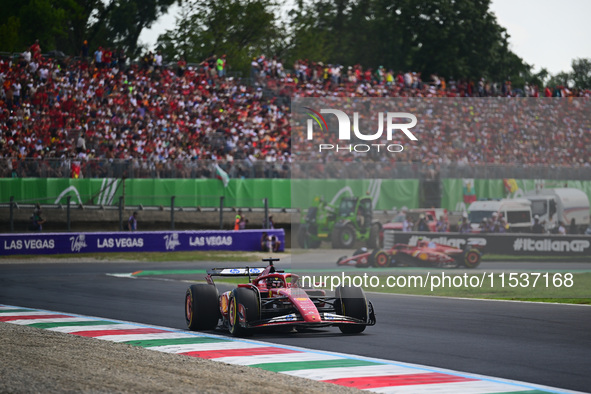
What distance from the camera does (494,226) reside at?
2089 cm

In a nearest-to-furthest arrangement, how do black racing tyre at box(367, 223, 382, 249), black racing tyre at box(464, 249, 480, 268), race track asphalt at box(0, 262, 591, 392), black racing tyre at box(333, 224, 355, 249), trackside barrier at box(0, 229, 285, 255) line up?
race track asphalt at box(0, 262, 591, 392), black racing tyre at box(464, 249, 480, 268), black racing tyre at box(333, 224, 355, 249), black racing tyre at box(367, 223, 382, 249), trackside barrier at box(0, 229, 285, 255)

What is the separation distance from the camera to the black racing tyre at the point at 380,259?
2064 cm

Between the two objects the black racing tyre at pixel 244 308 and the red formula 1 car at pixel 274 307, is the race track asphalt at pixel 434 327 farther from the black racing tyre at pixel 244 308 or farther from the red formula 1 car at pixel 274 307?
the black racing tyre at pixel 244 308

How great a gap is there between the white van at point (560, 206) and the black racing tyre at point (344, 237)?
413cm

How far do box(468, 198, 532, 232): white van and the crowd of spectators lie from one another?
14.4 ft

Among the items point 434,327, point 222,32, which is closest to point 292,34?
Answer: point 222,32

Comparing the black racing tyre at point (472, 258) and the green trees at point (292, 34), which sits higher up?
the green trees at point (292, 34)

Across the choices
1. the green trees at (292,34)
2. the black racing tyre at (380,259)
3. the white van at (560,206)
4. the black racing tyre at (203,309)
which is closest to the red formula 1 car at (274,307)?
the black racing tyre at (203,309)

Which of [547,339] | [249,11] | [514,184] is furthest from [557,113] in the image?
[249,11]

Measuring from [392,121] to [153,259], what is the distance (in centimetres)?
1692

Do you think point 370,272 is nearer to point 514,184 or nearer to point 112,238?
point 514,184

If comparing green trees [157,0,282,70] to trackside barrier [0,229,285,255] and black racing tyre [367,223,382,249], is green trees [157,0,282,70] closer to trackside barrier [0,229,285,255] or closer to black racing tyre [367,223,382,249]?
trackside barrier [0,229,285,255]

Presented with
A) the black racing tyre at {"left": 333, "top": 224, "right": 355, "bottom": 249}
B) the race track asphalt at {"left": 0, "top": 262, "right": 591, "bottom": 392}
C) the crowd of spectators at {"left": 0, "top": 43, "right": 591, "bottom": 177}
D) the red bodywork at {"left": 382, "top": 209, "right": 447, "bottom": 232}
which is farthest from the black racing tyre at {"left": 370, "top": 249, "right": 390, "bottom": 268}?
the crowd of spectators at {"left": 0, "top": 43, "right": 591, "bottom": 177}

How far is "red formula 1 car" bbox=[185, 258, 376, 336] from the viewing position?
1223cm
